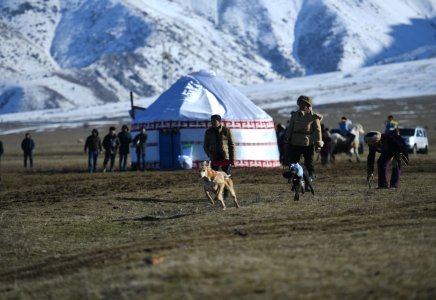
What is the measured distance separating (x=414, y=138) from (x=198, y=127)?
1358 centimetres

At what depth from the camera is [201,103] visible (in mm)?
28359

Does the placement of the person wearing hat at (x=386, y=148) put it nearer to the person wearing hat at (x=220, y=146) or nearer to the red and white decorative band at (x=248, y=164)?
the person wearing hat at (x=220, y=146)

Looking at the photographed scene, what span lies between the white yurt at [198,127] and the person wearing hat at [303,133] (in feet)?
45.6

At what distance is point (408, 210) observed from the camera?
10.6 metres

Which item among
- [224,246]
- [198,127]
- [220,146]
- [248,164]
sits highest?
[198,127]

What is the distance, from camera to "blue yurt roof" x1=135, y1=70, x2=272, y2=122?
1093 inches

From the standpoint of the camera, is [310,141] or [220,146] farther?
[220,146]

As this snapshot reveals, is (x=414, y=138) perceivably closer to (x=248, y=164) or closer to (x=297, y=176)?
(x=248, y=164)

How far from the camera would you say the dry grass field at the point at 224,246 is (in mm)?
6223

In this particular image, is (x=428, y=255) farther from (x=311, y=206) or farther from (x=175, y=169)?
(x=175, y=169)

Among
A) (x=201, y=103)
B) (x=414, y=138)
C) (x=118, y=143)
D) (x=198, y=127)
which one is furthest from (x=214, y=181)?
(x=414, y=138)

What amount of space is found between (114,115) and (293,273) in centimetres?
13798

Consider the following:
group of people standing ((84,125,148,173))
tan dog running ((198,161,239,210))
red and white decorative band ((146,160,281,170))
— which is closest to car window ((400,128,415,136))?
red and white decorative band ((146,160,281,170))

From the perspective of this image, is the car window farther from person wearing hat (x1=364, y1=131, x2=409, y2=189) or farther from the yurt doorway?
person wearing hat (x1=364, y1=131, x2=409, y2=189)
